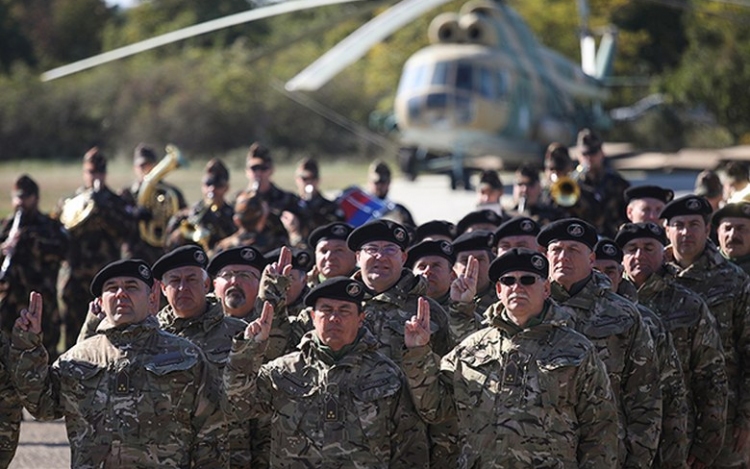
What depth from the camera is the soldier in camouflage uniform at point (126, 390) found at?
20.6ft

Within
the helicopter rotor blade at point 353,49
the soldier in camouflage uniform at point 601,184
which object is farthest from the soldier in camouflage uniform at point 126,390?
the helicopter rotor blade at point 353,49

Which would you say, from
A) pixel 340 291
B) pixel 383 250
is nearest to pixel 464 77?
pixel 383 250

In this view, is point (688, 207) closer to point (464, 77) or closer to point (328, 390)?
point (328, 390)

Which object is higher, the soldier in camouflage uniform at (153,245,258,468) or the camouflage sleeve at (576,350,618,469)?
the camouflage sleeve at (576,350,618,469)

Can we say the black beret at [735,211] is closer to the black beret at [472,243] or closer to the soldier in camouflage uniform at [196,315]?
the black beret at [472,243]

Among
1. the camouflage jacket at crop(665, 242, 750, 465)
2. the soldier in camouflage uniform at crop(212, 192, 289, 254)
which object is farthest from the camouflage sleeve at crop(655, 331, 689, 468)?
the soldier in camouflage uniform at crop(212, 192, 289, 254)

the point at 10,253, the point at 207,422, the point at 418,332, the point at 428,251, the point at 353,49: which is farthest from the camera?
the point at 353,49

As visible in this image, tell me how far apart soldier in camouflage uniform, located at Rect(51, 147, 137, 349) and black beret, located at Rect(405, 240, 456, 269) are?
234 inches

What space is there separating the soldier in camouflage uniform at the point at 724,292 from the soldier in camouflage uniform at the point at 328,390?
8.90ft

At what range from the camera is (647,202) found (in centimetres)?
966

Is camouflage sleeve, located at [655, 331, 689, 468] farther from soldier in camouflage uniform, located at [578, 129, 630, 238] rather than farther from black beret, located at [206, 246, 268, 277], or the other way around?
soldier in camouflage uniform, located at [578, 129, 630, 238]

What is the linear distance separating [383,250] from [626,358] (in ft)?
4.21

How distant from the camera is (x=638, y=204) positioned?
9.67 metres

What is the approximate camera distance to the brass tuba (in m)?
14.6
